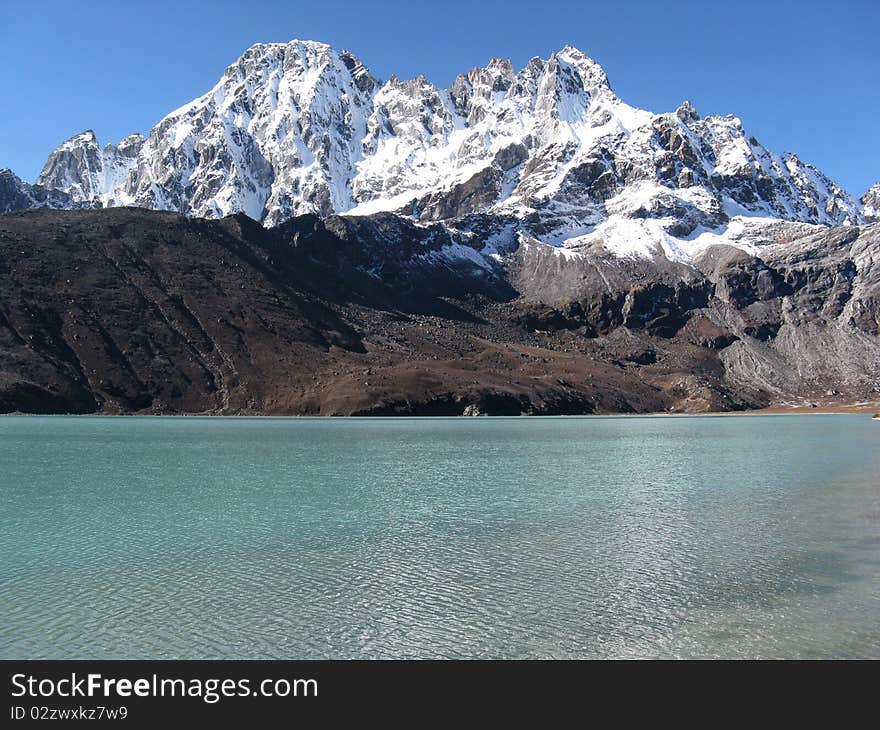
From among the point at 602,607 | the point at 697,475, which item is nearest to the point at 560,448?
the point at 697,475

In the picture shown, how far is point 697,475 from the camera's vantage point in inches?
2985

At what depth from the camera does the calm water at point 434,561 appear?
86.1 feet

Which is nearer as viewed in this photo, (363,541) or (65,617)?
(65,617)

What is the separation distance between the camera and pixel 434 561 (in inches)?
1458

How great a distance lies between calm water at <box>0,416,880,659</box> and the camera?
26250mm

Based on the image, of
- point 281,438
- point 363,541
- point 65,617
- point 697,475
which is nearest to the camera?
point 65,617
